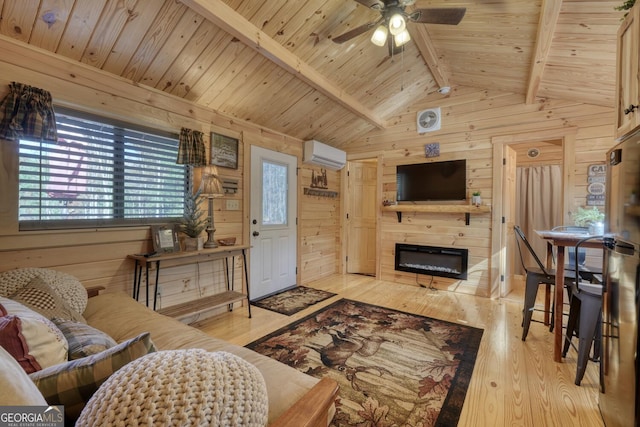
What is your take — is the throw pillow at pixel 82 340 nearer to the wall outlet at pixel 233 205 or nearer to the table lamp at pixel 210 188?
the table lamp at pixel 210 188

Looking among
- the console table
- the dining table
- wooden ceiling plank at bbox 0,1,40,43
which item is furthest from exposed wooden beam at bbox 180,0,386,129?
the dining table

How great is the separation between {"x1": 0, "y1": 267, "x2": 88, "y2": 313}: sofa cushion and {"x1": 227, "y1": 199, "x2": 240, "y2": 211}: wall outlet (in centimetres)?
168

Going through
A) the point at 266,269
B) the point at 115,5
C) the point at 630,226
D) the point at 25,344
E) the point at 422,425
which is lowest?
the point at 422,425

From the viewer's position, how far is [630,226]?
123cm

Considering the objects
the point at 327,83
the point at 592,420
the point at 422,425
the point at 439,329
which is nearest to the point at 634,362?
the point at 592,420

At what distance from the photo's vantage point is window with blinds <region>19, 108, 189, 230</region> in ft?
6.37

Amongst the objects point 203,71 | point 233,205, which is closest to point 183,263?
point 233,205

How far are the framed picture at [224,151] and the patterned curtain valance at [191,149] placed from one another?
255 mm

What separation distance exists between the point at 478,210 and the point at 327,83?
2.57 meters

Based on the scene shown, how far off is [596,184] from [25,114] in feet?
17.0

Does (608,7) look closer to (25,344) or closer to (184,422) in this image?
(184,422)

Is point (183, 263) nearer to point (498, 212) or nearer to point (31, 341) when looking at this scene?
point (31, 341)

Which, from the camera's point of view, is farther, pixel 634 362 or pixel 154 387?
pixel 634 362

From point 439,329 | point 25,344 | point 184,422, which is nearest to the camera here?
point 184,422
